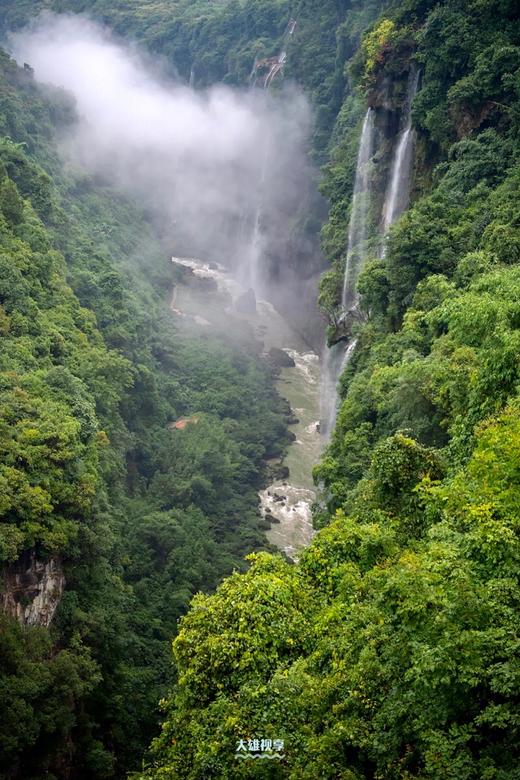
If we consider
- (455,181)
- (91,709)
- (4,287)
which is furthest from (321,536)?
(4,287)

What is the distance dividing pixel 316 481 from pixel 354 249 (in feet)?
46.5

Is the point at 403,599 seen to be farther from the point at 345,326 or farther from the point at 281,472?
the point at 281,472

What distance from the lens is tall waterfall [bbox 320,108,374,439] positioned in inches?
1291

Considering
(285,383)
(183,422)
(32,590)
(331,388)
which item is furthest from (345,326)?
(32,590)

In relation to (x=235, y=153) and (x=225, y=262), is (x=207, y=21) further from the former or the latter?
(x=225, y=262)

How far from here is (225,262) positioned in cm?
6925

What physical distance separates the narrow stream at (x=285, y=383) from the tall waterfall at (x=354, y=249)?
8.74 ft

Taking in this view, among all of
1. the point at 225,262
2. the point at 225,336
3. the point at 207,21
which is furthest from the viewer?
the point at 207,21

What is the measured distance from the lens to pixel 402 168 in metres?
32.8

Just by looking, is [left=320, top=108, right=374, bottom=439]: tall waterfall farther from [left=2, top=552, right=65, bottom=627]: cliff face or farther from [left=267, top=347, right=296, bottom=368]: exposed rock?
[left=2, top=552, right=65, bottom=627]: cliff face

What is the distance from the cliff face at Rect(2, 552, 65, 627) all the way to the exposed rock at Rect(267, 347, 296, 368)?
30.7m

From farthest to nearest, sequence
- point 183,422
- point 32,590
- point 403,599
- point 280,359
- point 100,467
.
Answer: point 280,359 < point 183,422 < point 100,467 < point 32,590 < point 403,599

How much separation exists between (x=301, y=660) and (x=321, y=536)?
289 cm

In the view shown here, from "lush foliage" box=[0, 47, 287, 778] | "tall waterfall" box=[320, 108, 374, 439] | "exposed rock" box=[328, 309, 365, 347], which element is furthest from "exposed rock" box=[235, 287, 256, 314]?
"exposed rock" box=[328, 309, 365, 347]
